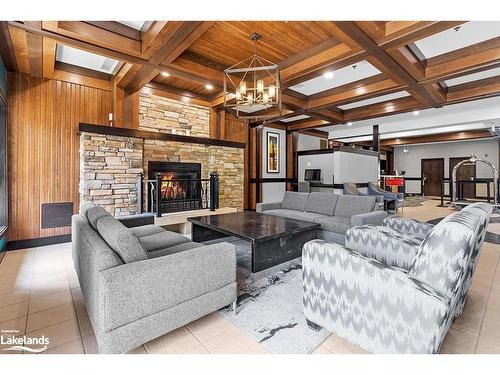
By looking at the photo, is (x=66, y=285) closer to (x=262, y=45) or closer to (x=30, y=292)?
(x=30, y=292)

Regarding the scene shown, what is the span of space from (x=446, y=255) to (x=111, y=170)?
14.8ft

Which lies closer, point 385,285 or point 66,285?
point 385,285

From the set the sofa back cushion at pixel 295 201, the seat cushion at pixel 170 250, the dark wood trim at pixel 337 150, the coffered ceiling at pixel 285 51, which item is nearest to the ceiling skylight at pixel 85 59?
the coffered ceiling at pixel 285 51

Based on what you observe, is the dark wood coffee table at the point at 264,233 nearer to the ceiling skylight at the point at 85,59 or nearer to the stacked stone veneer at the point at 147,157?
the stacked stone veneer at the point at 147,157

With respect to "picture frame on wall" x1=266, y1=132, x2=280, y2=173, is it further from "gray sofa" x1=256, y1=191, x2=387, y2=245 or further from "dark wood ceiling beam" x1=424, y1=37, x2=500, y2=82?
"dark wood ceiling beam" x1=424, y1=37, x2=500, y2=82

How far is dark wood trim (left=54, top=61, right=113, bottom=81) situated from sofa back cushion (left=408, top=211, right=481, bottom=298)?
5.23 meters

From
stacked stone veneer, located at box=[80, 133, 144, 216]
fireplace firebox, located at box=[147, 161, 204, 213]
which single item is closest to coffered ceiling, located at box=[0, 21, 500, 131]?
stacked stone veneer, located at box=[80, 133, 144, 216]

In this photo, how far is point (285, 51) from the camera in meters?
3.59

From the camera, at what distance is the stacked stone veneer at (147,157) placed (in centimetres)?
405

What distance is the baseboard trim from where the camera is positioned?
12.1 ft

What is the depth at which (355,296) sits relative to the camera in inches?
57.7

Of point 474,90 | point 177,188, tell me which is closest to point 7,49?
point 177,188
